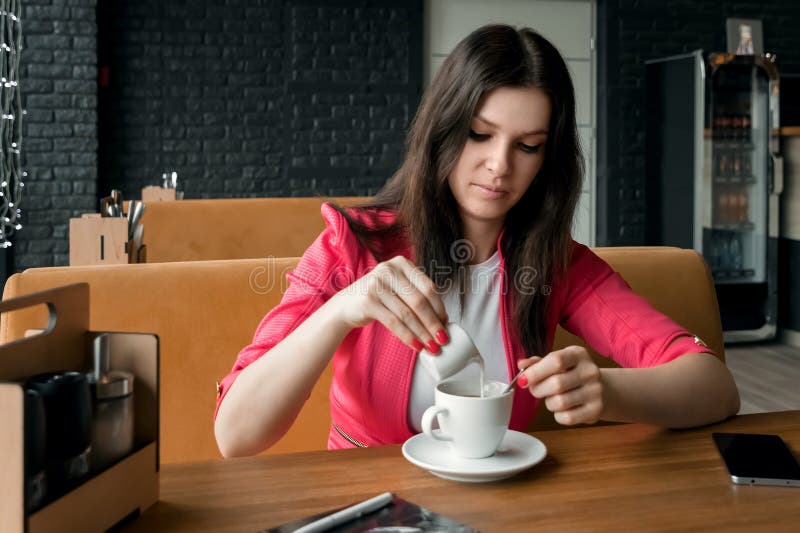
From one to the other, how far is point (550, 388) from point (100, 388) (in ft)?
1.73

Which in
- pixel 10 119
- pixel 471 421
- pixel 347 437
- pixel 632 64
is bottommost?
pixel 347 437

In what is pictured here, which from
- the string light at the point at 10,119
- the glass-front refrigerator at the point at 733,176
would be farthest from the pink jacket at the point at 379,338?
the string light at the point at 10,119

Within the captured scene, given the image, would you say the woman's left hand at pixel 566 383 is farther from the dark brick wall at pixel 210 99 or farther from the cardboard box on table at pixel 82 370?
the dark brick wall at pixel 210 99

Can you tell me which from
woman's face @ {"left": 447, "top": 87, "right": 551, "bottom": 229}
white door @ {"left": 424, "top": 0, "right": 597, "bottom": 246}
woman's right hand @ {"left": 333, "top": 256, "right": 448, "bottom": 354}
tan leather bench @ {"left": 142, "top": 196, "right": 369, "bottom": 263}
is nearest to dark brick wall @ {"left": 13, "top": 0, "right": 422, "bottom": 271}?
white door @ {"left": 424, "top": 0, "right": 597, "bottom": 246}

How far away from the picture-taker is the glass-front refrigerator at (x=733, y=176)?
213 inches

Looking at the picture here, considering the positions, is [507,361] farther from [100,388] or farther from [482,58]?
[100,388]

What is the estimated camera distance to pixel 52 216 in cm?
534

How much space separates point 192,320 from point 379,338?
1.51 feet

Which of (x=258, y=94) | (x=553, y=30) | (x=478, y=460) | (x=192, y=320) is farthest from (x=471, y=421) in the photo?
(x=553, y=30)

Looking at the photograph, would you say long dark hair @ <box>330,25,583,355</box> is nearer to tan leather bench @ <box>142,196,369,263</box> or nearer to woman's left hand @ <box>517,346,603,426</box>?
woman's left hand @ <box>517,346,603,426</box>

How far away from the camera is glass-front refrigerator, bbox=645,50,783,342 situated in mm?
5414

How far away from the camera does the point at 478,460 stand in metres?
0.94

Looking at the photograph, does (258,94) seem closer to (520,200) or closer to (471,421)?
(520,200)

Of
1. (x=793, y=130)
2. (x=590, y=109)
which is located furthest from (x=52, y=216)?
(x=793, y=130)
